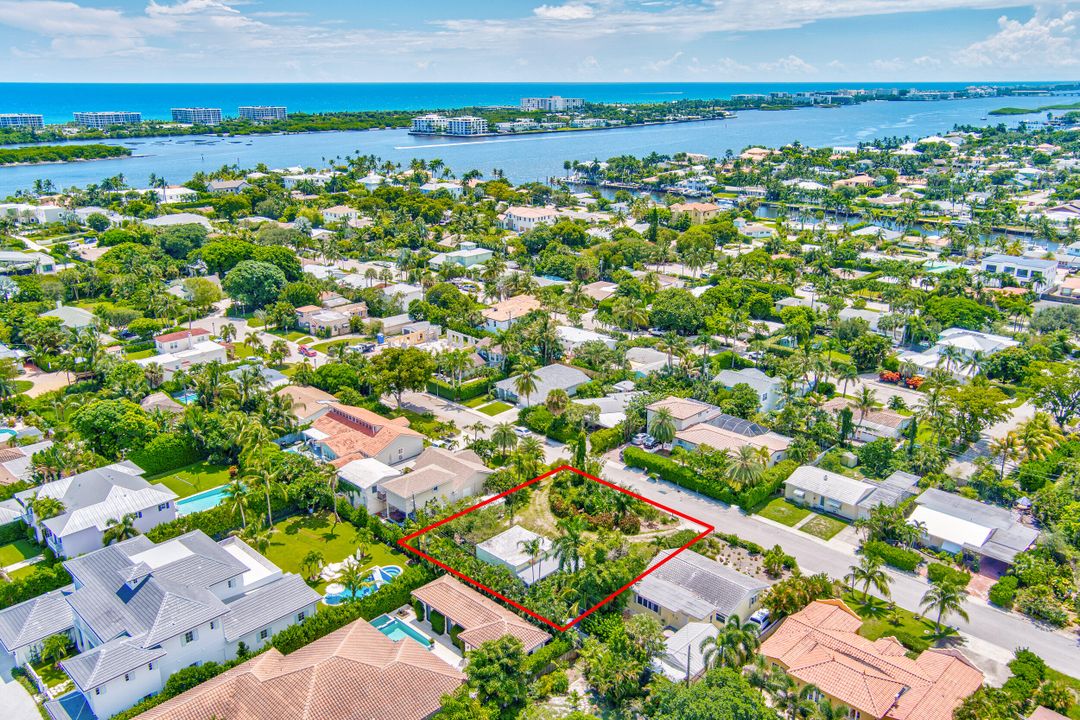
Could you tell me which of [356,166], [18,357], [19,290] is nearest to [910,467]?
[18,357]

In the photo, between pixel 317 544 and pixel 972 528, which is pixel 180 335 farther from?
pixel 972 528

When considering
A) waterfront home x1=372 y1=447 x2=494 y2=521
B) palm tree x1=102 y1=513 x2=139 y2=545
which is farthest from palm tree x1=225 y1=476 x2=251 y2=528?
waterfront home x1=372 y1=447 x2=494 y2=521

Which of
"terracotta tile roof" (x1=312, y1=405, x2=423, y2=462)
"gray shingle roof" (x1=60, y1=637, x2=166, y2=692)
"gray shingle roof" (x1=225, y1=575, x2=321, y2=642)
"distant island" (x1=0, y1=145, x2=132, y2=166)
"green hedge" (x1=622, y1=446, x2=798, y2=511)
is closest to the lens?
"gray shingle roof" (x1=60, y1=637, x2=166, y2=692)

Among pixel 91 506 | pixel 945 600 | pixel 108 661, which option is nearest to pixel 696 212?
pixel 945 600

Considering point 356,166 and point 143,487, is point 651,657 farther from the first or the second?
point 356,166

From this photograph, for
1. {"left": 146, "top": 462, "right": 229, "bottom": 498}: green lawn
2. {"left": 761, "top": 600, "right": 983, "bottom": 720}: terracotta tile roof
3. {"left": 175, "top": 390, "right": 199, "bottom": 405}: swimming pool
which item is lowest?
{"left": 146, "top": 462, "right": 229, "bottom": 498}: green lawn

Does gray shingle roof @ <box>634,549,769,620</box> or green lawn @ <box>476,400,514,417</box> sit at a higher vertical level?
gray shingle roof @ <box>634,549,769,620</box>

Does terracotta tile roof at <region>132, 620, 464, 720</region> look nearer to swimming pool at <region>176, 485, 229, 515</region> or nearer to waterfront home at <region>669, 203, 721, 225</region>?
swimming pool at <region>176, 485, 229, 515</region>

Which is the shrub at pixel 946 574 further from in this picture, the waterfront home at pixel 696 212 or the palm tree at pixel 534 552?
the waterfront home at pixel 696 212
